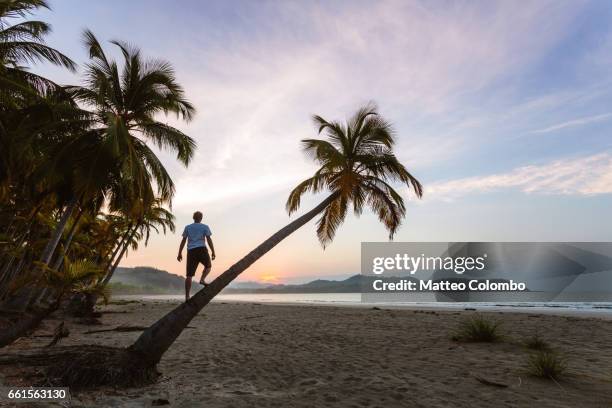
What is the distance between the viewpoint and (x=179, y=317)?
637cm

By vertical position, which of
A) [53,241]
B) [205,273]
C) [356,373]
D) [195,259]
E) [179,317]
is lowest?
[356,373]

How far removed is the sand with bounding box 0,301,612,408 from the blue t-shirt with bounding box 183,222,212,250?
2.19 m

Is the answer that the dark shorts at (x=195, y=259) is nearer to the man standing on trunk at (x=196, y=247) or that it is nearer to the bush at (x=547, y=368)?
the man standing on trunk at (x=196, y=247)

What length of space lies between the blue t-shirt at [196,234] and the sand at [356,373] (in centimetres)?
219

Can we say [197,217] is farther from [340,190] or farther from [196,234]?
[340,190]

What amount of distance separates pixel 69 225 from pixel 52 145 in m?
6.38

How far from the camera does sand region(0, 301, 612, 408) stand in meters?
4.93

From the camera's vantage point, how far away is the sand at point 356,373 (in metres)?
4.93

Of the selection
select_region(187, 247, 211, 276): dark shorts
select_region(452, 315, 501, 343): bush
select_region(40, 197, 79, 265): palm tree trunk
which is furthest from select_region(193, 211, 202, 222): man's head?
select_region(452, 315, 501, 343): bush

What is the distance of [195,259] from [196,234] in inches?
19.6

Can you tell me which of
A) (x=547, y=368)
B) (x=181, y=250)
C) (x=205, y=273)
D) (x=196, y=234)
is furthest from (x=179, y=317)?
(x=547, y=368)

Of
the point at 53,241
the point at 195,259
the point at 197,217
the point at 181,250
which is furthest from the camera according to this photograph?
the point at 53,241

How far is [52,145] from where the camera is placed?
1255cm

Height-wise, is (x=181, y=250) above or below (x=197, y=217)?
below
